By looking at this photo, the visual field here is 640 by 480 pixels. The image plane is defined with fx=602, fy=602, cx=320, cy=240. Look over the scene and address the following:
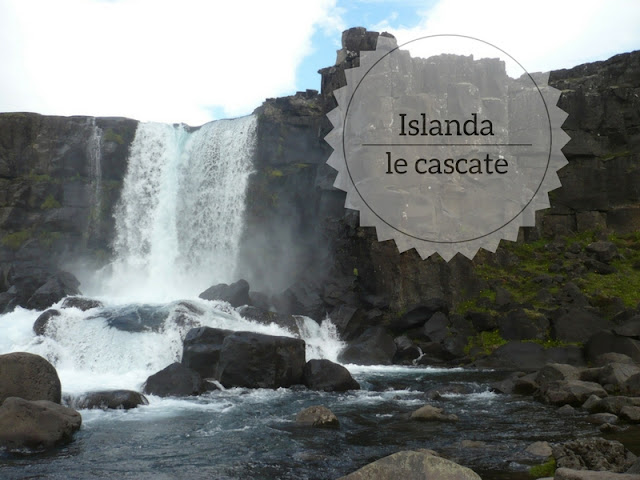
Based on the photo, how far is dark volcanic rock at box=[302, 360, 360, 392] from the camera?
76.7ft

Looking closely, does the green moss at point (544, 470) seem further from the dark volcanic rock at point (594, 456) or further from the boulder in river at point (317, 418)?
the boulder in river at point (317, 418)

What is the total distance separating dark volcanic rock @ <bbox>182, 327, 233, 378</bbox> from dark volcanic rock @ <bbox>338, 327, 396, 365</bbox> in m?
9.00

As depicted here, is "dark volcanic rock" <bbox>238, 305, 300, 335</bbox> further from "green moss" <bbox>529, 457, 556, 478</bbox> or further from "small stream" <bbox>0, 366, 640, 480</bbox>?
"green moss" <bbox>529, 457, 556, 478</bbox>

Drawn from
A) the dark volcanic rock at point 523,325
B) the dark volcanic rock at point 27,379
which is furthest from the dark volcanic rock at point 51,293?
the dark volcanic rock at point 523,325

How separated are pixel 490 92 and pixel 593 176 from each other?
9708mm

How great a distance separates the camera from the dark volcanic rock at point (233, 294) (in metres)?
35.0

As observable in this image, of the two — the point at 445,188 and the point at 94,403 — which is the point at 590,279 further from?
the point at 94,403

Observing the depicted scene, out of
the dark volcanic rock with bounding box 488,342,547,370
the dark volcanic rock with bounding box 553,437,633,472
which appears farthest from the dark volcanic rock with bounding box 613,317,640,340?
the dark volcanic rock with bounding box 553,437,633,472

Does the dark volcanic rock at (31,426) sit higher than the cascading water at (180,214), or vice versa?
the cascading water at (180,214)

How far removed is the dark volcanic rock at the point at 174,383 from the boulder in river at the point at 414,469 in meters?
13.6

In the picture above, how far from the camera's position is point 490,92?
45531 millimetres

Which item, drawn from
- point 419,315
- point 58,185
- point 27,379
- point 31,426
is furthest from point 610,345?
point 58,185

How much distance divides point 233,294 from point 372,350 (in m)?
8.87

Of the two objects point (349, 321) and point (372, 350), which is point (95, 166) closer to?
point (349, 321)
